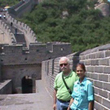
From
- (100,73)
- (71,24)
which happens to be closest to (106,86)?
(100,73)

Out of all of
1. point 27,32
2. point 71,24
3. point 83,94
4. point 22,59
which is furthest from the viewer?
point 71,24

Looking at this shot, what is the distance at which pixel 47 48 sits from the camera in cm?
2145

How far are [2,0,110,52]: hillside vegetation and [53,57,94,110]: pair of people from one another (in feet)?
88.7

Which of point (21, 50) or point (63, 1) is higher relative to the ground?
point (63, 1)

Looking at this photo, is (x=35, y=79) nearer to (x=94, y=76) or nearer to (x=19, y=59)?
(x=19, y=59)

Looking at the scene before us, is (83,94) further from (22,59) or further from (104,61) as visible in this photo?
(22,59)

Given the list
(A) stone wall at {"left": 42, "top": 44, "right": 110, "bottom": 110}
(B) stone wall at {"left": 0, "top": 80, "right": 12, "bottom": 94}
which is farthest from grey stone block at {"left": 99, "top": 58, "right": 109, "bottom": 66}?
(B) stone wall at {"left": 0, "top": 80, "right": 12, "bottom": 94}

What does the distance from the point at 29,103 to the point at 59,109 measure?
179 inches

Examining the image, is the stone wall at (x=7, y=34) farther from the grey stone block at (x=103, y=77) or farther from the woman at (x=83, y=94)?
the woman at (x=83, y=94)

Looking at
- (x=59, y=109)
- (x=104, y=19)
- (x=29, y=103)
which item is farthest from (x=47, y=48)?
(x=104, y=19)

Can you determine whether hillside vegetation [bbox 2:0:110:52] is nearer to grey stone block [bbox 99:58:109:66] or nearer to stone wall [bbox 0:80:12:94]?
stone wall [bbox 0:80:12:94]

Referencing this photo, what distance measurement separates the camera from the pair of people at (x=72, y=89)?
13.9ft

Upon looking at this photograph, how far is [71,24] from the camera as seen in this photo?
147 feet

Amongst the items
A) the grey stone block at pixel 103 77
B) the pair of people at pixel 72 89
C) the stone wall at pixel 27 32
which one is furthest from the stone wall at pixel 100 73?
the stone wall at pixel 27 32
